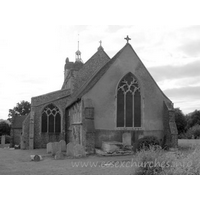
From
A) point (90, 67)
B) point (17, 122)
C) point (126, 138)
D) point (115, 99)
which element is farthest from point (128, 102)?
point (17, 122)

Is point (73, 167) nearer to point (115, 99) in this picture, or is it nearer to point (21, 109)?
point (115, 99)

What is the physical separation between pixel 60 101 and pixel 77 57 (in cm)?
2755

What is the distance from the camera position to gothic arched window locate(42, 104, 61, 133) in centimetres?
2834

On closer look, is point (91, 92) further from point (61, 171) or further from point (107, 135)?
point (61, 171)

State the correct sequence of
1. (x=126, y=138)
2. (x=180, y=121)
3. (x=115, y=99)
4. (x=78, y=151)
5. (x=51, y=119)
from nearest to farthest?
(x=78, y=151), (x=126, y=138), (x=115, y=99), (x=51, y=119), (x=180, y=121)

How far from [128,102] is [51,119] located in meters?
11.2

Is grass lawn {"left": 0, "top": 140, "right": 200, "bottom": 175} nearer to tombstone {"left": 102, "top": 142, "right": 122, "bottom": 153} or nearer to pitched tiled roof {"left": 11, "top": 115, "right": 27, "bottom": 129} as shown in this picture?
tombstone {"left": 102, "top": 142, "right": 122, "bottom": 153}

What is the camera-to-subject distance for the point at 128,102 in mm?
21359

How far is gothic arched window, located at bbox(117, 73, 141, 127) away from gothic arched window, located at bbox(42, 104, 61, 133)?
34.3 feet

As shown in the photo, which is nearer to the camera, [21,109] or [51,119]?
[51,119]

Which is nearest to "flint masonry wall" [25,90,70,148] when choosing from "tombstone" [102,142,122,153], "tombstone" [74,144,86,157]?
"tombstone" [102,142,122,153]

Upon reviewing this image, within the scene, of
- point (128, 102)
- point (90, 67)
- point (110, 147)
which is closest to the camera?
point (110, 147)

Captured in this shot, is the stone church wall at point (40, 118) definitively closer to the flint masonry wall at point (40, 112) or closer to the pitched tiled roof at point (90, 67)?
the flint masonry wall at point (40, 112)

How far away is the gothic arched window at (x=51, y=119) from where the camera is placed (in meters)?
28.3
